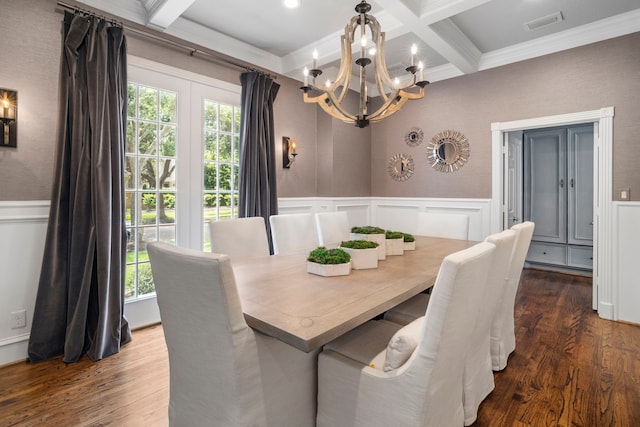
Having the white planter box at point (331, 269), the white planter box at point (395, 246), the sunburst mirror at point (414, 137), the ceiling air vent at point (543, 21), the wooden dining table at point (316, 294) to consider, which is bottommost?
the wooden dining table at point (316, 294)

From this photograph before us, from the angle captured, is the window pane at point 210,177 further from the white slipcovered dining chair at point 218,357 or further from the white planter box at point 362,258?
the white slipcovered dining chair at point 218,357

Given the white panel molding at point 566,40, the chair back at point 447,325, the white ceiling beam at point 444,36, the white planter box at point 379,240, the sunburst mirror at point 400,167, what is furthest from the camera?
the sunburst mirror at point 400,167

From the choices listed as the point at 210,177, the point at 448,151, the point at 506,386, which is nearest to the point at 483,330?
the point at 506,386

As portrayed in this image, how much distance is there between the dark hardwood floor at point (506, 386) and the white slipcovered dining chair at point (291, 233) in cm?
120

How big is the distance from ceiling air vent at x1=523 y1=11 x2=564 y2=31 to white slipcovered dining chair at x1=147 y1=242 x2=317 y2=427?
3.58 m

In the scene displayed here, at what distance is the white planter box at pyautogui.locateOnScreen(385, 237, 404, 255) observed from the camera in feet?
7.51

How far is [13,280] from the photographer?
2.26m

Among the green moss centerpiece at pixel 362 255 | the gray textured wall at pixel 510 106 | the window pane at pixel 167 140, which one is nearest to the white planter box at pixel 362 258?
the green moss centerpiece at pixel 362 255

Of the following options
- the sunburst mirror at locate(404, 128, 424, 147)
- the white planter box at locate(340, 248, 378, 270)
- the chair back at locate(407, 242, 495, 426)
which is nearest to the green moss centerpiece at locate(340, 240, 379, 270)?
the white planter box at locate(340, 248, 378, 270)

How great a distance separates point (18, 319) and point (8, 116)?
1.37 meters

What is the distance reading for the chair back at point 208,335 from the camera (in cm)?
113

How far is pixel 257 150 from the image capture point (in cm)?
353

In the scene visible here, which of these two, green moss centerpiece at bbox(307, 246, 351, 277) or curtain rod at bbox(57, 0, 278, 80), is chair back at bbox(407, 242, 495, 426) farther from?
curtain rod at bbox(57, 0, 278, 80)

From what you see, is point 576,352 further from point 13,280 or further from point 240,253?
point 13,280
